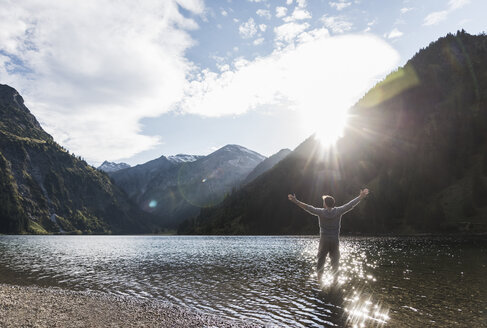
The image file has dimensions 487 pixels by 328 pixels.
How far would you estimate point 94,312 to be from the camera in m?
17.9

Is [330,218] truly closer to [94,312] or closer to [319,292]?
[319,292]

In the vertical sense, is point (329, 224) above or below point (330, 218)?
below

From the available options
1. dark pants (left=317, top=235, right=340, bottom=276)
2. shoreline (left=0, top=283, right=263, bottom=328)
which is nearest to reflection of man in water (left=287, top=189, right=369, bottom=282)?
dark pants (left=317, top=235, right=340, bottom=276)

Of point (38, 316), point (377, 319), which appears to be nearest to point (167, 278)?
point (38, 316)

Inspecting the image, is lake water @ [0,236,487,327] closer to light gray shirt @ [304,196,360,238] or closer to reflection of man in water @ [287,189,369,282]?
reflection of man in water @ [287,189,369,282]

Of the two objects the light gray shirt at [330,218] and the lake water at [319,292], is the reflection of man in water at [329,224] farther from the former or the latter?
the lake water at [319,292]

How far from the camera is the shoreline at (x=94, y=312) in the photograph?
51.2 feet

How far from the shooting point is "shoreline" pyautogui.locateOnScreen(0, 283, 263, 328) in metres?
15.6

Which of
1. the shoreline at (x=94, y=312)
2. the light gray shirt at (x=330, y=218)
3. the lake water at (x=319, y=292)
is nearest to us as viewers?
the shoreline at (x=94, y=312)

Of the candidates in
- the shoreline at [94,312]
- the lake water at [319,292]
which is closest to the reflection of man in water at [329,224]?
the lake water at [319,292]

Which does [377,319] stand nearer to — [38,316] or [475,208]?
[38,316]

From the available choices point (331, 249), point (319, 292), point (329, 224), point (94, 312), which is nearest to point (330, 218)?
point (329, 224)

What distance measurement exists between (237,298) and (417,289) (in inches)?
551

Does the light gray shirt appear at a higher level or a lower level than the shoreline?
higher
